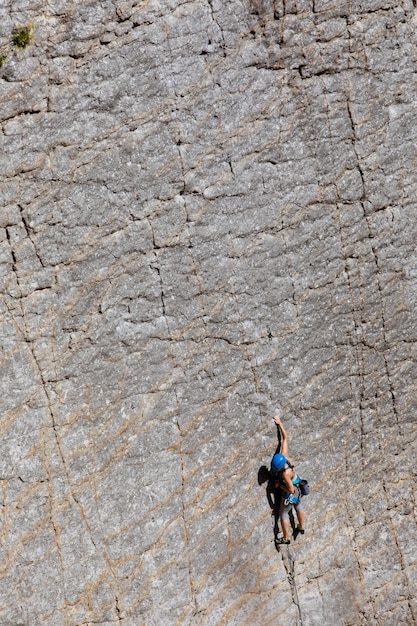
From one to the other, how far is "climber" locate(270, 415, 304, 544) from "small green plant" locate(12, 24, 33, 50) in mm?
2888

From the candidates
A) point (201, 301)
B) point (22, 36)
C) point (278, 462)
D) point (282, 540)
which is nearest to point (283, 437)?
point (278, 462)

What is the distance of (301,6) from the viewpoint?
5.88 metres

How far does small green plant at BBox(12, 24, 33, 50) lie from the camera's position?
5.27 meters

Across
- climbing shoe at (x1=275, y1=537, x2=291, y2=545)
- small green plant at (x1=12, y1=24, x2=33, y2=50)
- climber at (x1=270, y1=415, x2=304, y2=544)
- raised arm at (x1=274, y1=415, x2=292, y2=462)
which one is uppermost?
small green plant at (x1=12, y1=24, x2=33, y2=50)

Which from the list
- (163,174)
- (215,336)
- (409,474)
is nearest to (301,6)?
(163,174)

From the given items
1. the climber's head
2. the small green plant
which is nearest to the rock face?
the small green plant

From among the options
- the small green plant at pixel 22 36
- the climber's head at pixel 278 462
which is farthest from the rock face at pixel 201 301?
the climber's head at pixel 278 462

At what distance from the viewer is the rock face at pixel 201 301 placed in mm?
5496

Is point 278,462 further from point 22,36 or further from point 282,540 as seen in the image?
point 22,36

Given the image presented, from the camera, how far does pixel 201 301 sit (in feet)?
19.4

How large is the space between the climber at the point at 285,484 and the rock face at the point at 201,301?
11 centimetres

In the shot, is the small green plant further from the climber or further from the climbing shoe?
the climbing shoe

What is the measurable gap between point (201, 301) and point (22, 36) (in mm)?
1955

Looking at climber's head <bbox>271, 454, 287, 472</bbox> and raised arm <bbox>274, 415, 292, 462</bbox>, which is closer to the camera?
climber's head <bbox>271, 454, 287, 472</bbox>
